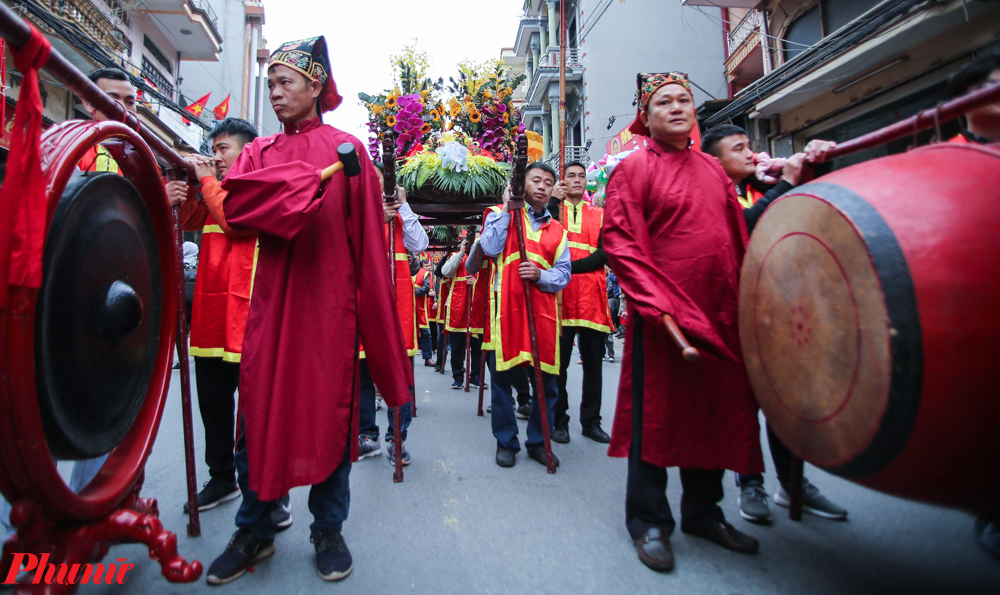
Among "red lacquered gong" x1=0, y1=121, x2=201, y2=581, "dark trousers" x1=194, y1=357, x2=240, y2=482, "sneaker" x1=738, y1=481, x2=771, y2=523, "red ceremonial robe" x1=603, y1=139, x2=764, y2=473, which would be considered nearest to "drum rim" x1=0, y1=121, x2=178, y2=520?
"red lacquered gong" x1=0, y1=121, x2=201, y2=581

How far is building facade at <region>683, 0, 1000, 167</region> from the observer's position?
725 centimetres

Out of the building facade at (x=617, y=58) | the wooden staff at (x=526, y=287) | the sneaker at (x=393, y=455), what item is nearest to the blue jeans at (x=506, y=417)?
the wooden staff at (x=526, y=287)

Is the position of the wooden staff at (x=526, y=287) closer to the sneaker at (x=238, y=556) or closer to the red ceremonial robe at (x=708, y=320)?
the red ceremonial robe at (x=708, y=320)

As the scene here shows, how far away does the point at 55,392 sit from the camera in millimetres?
1453

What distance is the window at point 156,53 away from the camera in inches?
641

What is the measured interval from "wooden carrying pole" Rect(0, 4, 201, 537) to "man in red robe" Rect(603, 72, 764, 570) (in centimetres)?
191

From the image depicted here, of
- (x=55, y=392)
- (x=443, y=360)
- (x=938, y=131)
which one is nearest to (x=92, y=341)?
(x=55, y=392)

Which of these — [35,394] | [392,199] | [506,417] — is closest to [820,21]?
[392,199]

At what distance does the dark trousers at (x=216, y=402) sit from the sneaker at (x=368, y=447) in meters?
1.13

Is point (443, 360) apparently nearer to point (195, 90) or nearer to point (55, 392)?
point (55, 392)

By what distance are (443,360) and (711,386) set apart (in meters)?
6.29

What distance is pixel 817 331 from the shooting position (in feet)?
4.96

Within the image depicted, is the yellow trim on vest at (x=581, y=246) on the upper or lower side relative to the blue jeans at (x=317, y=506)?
upper

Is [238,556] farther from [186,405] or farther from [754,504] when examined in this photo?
[754,504]
